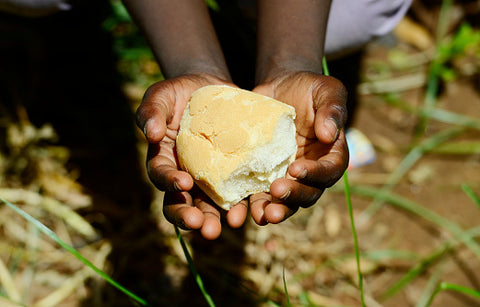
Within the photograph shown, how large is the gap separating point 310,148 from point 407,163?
1.10 meters

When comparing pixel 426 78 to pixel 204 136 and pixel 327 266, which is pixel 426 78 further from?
pixel 204 136

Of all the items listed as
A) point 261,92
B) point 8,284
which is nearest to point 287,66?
point 261,92

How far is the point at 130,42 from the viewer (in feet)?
8.40

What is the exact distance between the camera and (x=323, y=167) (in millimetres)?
1271

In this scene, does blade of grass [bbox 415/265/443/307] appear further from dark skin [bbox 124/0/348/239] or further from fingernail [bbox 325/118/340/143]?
fingernail [bbox 325/118/340/143]

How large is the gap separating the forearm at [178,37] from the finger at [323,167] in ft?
1.94

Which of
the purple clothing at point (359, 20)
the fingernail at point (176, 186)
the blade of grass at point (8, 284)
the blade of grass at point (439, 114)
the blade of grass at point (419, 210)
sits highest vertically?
the purple clothing at point (359, 20)

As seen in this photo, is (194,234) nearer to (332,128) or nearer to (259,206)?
(259,206)

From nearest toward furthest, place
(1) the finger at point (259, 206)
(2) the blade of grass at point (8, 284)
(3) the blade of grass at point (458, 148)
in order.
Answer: (1) the finger at point (259, 206) < (2) the blade of grass at point (8, 284) < (3) the blade of grass at point (458, 148)

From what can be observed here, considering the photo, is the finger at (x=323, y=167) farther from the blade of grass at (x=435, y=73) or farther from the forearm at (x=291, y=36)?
the blade of grass at (x=435, y=73)

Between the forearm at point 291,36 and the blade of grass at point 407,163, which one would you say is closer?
the forearm at point 291,36

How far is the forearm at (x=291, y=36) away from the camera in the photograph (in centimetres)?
162

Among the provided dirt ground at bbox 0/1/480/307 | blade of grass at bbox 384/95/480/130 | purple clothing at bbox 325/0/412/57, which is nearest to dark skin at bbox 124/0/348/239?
purple clothing at bbox 325/0/412/57

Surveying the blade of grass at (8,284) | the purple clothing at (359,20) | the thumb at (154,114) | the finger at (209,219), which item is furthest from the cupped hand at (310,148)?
the blade of grass at (8,284)
